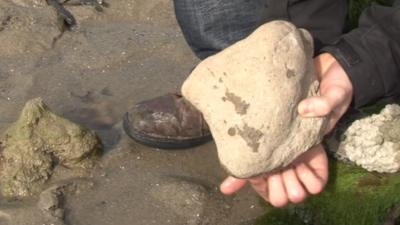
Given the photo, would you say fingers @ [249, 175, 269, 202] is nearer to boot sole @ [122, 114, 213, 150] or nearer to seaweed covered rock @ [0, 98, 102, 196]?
boot sole @ [122, 114, 213, 150]

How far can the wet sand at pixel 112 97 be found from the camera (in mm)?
2756

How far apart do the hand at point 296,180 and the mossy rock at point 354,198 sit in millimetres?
302

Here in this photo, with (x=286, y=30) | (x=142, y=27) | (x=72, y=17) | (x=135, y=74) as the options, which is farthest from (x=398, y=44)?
(x=72, y=17)

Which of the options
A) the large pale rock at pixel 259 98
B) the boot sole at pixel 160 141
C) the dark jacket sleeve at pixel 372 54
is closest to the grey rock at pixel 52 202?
the boot sole at pixel 160 141

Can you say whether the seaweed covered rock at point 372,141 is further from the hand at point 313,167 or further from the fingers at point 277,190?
the fingers at point 277,190

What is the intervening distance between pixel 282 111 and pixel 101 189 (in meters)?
1.10

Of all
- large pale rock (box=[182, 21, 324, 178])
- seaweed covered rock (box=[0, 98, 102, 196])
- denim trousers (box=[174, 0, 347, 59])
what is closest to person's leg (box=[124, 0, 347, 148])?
denim trousers (box=[174, 0, 347, 59])

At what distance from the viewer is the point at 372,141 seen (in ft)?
8.49

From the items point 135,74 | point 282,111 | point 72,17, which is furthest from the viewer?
point 72,17

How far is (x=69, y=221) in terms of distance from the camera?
2691 mm

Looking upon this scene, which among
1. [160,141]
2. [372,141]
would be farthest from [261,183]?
[160,141]

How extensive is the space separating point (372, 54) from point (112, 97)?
5.10 ft

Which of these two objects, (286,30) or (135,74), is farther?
(135,74)

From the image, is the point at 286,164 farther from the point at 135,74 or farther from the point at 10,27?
the point at 10,27
